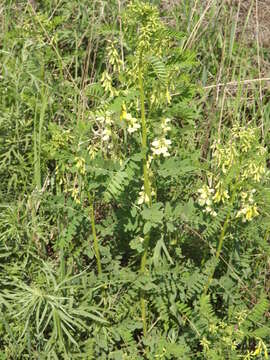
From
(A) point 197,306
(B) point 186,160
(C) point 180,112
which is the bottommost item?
(A) point 197,306

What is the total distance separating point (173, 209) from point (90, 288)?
494mm

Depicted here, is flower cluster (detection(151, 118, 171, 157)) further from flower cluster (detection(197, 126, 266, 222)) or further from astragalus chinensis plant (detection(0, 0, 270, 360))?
flower cluster (detection(197, 126, 266, 222))

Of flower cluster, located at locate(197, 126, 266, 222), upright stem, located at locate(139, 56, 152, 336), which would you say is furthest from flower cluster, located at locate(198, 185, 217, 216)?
upright stem, located at locate(139, 56, 152, 336)

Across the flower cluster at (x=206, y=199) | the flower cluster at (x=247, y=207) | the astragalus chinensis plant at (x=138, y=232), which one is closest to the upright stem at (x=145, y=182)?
the astragalus chinensis plant at (x=138, y=232)

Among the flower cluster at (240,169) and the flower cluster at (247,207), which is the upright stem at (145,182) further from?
the flower cluster at (247,207)

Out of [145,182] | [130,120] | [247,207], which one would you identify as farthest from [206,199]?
[130,120]

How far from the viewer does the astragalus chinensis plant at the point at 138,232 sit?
2.25 meters

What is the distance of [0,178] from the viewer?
299 cm

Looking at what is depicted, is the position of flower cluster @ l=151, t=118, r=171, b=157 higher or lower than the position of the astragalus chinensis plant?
higher

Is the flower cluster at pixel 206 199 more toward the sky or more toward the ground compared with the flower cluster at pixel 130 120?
more toward the ground

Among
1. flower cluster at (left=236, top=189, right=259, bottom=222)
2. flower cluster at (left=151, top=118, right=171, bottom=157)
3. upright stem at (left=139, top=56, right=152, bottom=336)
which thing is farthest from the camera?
flower cluster at (left=236, top=189, right=259, bottom=222)

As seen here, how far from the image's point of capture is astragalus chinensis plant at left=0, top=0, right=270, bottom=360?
2246 millimetres

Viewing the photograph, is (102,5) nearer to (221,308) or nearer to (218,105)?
(218,105)

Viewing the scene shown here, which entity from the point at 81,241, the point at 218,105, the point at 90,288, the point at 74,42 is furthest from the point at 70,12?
the point at 90,288
